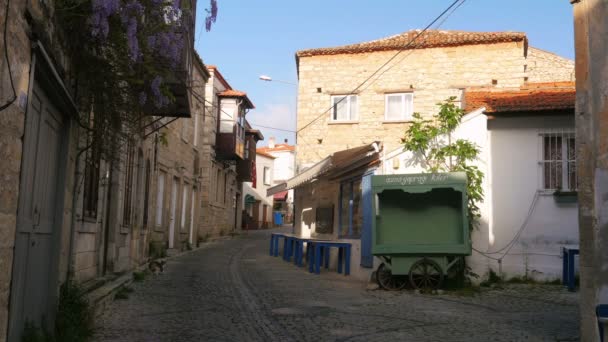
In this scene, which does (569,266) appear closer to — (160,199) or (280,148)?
(160,199)

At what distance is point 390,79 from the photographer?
74.8 ft

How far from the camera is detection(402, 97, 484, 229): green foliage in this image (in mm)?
11148

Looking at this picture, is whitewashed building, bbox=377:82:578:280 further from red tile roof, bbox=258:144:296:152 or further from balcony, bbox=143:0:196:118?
red tile roof, bbox=258:144:296:152

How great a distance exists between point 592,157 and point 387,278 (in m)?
5.59

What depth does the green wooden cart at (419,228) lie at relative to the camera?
10.2 m

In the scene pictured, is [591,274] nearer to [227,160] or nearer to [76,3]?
[76,3]

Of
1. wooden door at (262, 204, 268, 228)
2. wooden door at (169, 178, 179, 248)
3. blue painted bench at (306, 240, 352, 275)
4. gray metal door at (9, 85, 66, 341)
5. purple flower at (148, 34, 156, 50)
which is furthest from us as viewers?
wooden door at (262, 204, 268, 228)

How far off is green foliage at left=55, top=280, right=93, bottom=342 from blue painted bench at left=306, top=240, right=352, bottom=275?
729 centimetres

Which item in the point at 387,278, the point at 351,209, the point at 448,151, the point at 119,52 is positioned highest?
the point at 119,52

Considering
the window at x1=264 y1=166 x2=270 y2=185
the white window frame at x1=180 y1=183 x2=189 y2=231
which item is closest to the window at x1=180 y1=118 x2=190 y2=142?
the white window frame at x1=180 y1=183 x2=189 y2=231

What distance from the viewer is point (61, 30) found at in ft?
19.0

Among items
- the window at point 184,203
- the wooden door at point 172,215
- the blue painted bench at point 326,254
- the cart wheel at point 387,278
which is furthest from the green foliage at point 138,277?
the window at point 184,203

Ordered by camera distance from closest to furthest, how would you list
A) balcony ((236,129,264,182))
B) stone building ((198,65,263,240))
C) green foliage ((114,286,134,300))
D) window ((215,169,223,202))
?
green foliage ((114,286,134,300)), stone building ((198,65,263,240)), window ((215,169,223,202)), balcony ((236,129,264,182))

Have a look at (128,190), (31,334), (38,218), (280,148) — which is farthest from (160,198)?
(280,148)
